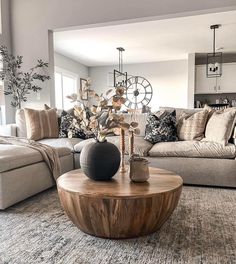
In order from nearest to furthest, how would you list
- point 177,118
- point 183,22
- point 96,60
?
point 177,118 < point 183,22 < point 96,60

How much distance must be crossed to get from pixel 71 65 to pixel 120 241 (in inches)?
260

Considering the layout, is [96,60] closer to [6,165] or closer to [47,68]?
[47,68]

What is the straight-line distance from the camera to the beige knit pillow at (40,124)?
347 centimetres

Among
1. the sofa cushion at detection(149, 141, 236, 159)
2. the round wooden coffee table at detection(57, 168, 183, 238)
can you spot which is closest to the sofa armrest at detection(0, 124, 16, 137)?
the sofa cushion at detection(149, 141, 236, 159)

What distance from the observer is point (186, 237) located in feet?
5.52

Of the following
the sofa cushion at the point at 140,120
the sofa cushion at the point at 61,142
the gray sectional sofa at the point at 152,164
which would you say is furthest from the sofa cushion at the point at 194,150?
the sofa cushion at the point at 61,142

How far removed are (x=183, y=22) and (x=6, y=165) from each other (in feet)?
12.9

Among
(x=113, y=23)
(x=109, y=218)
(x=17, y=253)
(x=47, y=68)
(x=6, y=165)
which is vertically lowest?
(x=17, y=253)

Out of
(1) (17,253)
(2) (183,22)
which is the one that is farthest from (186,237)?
(2) (183,22)

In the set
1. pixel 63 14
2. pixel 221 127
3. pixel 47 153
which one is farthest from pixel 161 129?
pixel 63 14

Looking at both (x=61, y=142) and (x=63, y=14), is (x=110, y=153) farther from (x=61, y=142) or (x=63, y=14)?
(x=63, y=14)

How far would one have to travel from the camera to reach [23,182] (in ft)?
7.73

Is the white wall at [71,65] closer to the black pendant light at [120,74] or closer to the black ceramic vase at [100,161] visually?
the black pendant light at [120,74]

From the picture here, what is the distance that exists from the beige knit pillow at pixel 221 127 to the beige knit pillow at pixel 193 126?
9 cm
